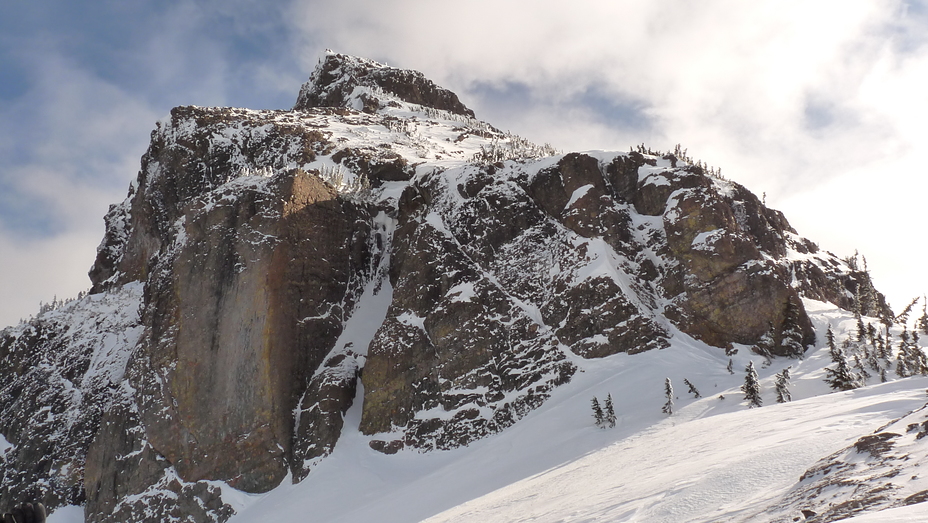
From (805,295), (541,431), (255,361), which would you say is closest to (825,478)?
(541,431)

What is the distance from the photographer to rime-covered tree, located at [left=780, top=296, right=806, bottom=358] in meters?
37.1

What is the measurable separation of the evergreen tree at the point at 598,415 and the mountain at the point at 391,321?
1.58m

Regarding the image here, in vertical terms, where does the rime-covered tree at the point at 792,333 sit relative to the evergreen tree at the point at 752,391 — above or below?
above

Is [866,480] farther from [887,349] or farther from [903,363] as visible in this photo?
[887,349]

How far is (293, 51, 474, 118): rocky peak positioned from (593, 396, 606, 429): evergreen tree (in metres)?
77.5

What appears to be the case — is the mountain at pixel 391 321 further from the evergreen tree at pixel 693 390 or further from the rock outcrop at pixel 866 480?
the rock outcrop at pixel 866 480

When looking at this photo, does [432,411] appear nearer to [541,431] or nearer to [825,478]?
[541,431]

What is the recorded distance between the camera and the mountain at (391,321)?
132 feet

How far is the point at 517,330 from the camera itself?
141ft

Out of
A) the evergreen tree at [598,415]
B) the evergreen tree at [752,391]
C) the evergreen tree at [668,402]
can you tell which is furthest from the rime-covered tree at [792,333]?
the evergreen tree at [598,415]

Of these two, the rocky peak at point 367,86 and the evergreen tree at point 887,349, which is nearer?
Answer: the evergreen tree at point 887,349

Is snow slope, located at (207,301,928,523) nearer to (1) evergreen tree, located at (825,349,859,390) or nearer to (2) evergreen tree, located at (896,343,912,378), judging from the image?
(1) evergreen tree, located at (825,349,859,390)

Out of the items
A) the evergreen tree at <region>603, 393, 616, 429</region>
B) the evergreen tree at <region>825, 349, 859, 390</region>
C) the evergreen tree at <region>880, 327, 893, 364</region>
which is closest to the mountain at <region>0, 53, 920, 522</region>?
the evergreen tree at <region>603, 393, 616, 429</region>

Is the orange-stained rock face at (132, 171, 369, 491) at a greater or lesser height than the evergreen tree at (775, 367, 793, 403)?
greater
